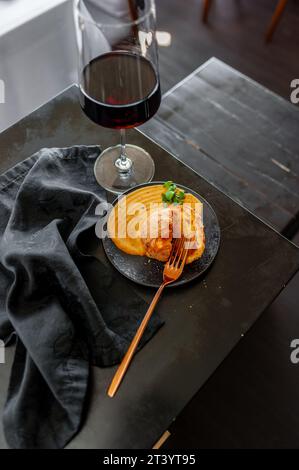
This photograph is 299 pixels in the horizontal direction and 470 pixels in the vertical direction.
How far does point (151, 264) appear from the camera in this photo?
82 cm

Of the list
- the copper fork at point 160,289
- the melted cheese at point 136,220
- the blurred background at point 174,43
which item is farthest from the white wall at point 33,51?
the copper fork at point 160,289

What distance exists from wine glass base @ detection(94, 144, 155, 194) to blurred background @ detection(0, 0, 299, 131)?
21.6 inches

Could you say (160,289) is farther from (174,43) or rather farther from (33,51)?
(174,43)

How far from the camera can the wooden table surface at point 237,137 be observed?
117cm

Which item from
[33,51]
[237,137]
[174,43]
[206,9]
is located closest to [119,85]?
[237,137]

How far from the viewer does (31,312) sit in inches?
29.8

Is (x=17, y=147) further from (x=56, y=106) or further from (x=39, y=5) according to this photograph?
(x=39, y=5)

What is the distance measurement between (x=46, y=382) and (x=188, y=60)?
5.56 ft

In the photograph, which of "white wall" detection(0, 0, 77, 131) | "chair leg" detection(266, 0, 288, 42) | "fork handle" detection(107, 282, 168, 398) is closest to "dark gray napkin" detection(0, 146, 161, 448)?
"fork handle" detection(107, 282, 168, 398)

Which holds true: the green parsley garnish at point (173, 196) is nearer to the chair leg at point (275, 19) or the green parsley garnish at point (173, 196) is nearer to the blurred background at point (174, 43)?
the blurred background at point (174, 43)

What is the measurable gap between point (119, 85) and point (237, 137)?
0.60m

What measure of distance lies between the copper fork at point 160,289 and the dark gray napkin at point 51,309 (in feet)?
0.05

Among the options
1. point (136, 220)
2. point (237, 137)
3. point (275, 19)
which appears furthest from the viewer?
point (275, 19)

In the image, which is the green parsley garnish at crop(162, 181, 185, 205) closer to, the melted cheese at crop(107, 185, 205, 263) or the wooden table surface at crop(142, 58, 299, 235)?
the melted cheese at crop(107, 185, 205, 263)
